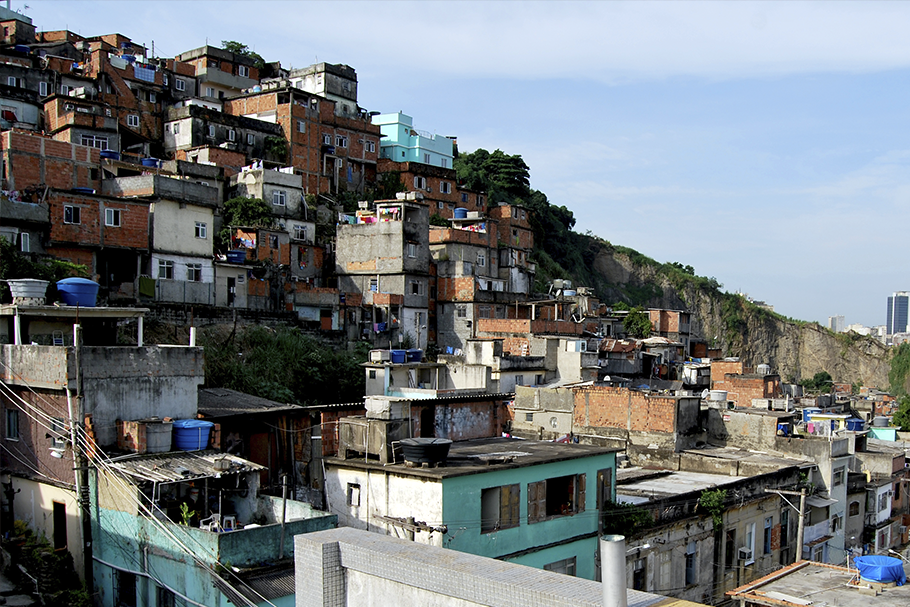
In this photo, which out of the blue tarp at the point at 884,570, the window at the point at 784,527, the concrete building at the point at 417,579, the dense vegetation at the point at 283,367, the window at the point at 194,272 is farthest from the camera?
the window at the point at 194,272

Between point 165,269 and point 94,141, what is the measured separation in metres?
13.8

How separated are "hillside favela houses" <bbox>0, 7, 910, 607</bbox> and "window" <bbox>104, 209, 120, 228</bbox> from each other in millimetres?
110

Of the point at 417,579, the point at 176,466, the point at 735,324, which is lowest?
the point at 176,466

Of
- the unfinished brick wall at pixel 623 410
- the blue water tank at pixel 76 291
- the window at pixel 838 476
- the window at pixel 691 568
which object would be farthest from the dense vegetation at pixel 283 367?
the window at pixel 838 476

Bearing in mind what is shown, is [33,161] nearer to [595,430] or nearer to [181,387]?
[181,387]

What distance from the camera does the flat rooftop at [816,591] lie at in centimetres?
1464

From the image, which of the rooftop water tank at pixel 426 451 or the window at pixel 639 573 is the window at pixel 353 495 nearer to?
the rooftop water tank at pixel 426 451

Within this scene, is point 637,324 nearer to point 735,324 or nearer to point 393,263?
point 393,263

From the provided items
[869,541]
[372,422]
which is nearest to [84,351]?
[372,422]

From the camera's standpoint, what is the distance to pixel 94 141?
144 feet

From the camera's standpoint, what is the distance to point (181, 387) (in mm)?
19125

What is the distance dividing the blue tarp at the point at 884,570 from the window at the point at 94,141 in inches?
1588

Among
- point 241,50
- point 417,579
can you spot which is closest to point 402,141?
point 241,50

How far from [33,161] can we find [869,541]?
35792 millimetres
